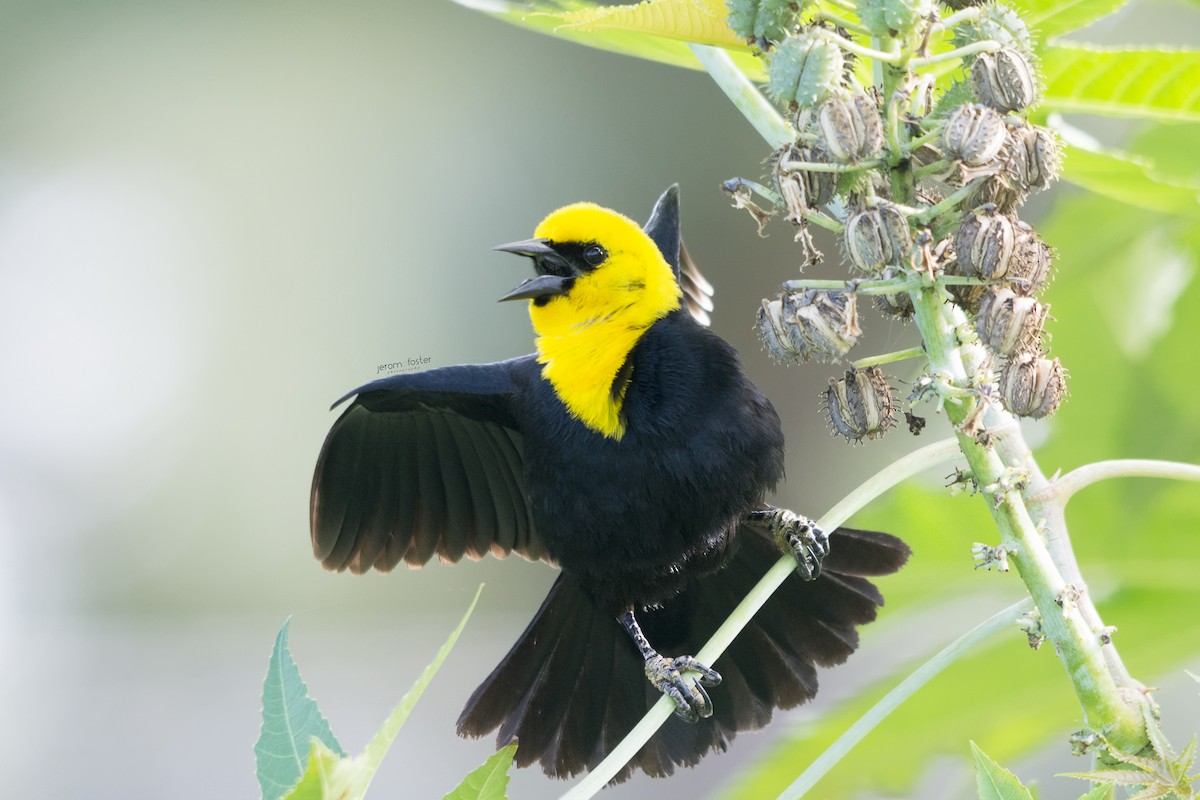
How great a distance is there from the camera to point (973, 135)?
1.03 meters

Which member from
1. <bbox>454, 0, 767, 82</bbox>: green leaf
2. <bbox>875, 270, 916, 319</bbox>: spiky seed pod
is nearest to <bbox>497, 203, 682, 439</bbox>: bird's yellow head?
<bbox>454, 0, 767, 82</bbox>: green leaf

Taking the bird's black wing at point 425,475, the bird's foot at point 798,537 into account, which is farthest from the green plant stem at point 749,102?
the bird's black wing at point 425,475

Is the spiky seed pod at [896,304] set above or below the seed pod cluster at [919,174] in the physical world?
below

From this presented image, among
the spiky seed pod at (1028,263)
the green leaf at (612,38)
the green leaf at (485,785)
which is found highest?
the green leaf at (612,38)

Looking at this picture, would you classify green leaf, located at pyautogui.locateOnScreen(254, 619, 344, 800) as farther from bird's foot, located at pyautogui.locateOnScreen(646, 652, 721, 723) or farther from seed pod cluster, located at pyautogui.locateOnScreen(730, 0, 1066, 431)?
bird's foot, located at pyautogui.locateOnScreen(646, 652, 721, 723)

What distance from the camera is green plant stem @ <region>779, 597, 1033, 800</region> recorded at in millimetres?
1118

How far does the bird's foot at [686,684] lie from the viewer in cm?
221

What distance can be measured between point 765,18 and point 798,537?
1243 mm

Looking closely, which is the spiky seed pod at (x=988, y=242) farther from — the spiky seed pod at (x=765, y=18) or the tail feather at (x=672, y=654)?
the tail feather at (x=672, y=654)

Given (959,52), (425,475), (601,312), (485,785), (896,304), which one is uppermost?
(959,52)

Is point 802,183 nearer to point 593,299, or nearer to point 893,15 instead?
point 893,15

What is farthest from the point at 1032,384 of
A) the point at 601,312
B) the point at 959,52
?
the point at 601,312

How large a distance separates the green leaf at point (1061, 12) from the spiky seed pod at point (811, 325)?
0.40m

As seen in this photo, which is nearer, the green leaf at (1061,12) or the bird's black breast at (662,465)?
the green leaf at (1061,12)
